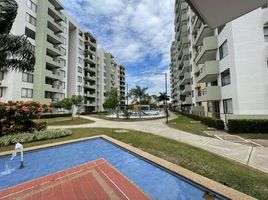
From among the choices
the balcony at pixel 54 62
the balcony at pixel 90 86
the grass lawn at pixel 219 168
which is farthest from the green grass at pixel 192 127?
the balcony at pixel 90 86

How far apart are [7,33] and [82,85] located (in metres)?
39.2

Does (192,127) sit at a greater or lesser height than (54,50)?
lesser

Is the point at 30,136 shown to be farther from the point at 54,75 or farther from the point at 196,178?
the point at 54,75

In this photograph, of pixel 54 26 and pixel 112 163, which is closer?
pixel 112 163

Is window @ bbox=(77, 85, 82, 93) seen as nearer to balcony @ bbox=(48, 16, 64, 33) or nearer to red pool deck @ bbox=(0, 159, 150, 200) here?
balcony @ bbox=(48, 16, 64, 33)

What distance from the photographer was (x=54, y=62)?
35.7 m

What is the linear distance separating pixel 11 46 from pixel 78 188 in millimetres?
11590

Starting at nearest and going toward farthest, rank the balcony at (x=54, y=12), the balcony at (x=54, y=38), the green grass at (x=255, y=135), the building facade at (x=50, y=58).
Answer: the green grass at (x=255, y=135), the building facade at (x=50, y=58), the balcony at (x=54, y=38), the balcony at (x=54, y=12)

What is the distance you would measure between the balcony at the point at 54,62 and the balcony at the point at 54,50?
1627 mm

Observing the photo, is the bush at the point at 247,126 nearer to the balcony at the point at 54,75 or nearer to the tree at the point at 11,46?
the tree at the point at 11,46

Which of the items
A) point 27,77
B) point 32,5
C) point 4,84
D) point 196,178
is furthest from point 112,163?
point 32,5

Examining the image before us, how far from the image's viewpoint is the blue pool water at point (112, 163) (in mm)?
4742

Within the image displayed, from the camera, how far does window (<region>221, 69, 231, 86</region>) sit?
53.7ft

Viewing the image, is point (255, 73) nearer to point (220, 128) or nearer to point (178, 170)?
point (220, 128)
